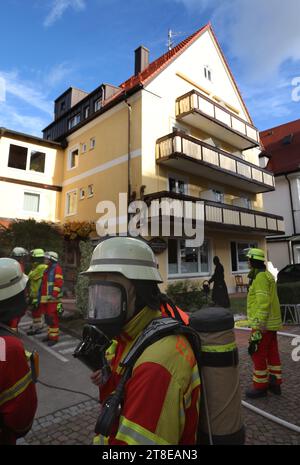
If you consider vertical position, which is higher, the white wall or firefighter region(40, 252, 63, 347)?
the white wall

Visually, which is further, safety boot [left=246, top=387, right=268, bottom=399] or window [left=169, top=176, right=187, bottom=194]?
window [left=169, top=176, right=187, bottom=194]

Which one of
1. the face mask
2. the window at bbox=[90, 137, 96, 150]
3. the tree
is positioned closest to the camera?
the face mask

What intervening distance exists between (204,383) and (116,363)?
0.49 metres

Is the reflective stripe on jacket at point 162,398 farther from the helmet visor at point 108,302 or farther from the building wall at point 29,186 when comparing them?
the building wall at point 29,186

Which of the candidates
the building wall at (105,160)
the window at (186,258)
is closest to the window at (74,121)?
the building wall at (105,160)

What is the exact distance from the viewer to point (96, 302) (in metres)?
1.46

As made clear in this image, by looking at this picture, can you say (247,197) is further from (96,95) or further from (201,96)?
(96,95)

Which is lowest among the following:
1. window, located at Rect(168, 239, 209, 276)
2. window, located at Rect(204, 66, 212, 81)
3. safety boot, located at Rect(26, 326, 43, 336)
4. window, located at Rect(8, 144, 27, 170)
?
safety boot, located at Rect(26, 326, 43, 336)

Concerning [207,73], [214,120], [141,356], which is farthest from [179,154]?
[141,356]

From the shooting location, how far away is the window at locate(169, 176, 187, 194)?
1466cm

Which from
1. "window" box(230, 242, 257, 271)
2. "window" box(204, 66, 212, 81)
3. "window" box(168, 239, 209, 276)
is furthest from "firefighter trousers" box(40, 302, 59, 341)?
"window" box(204, 66, 212, 81)

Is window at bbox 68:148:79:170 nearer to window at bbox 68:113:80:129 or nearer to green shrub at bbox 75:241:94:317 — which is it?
window at bbox 68:113:80:129

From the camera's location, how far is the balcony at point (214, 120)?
14693 mm

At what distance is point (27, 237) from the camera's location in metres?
11.9
